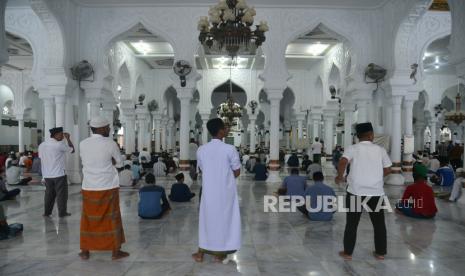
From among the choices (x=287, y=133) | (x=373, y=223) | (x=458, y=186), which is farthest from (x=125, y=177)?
(x=287, y=133)

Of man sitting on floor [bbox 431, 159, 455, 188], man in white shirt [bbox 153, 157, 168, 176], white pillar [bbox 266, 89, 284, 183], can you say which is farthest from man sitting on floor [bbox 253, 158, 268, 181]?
man sitting on floor [bbox 431, 159, 455, 188]

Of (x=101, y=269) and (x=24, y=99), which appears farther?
(x=24, y=99)

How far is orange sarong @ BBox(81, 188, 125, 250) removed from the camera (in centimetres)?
292

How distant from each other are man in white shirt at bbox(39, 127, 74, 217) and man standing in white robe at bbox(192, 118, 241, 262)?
7.76 feet

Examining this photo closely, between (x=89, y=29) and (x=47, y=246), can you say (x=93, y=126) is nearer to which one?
(x=47, y=246)

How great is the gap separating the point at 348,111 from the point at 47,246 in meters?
8.77

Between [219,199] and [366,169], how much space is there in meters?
1.17

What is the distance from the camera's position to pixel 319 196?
4461mm

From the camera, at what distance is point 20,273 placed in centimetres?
268

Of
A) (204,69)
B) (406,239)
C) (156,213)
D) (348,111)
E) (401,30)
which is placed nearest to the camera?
(406,239)

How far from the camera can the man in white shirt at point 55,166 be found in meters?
4.46

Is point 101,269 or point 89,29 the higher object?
point 89,29

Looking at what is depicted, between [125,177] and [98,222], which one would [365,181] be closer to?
[98,222]

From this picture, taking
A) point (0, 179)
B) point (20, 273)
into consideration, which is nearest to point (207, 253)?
point (20, 273)
